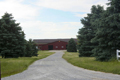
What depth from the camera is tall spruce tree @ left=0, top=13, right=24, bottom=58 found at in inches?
1134

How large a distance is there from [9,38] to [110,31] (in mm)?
18269

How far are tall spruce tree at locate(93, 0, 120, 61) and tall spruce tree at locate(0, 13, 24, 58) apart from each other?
16.0 meters

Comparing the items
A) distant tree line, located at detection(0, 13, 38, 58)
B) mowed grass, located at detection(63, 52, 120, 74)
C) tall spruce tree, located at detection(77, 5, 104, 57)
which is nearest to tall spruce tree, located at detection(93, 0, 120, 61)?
mowed grass, located at detection(63, 52, 120, 74)

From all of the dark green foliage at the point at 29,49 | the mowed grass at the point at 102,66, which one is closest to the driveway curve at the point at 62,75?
the mowed grass at the point at 102,66

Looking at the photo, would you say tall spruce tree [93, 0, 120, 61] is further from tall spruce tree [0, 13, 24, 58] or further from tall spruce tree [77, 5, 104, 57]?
tall spruce tree [0, 13, 24, 58]

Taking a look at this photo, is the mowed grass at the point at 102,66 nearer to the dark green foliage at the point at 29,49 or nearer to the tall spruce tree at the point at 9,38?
the tall spruce tree at the point at 9,38

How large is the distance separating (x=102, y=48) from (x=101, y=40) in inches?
47.9

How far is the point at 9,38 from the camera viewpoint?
96.5 ft

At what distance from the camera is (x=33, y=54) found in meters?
41.6

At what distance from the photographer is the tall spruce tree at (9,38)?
94.5 ft

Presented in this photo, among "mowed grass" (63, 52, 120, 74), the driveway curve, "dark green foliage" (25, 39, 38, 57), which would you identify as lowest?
the driveway curve

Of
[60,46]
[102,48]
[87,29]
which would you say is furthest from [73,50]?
[102,48]

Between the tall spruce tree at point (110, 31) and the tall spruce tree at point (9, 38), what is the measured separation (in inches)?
632

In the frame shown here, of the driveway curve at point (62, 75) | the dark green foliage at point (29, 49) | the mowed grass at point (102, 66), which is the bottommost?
the driveway curve at point (62, 75)
